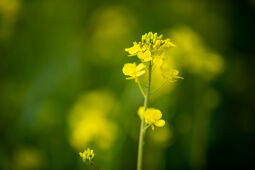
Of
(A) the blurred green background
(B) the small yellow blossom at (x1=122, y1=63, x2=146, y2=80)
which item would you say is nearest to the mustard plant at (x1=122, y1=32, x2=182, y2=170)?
(B) the small yellow blossom at (x1=122, y1=63, x2=146, y2=80)

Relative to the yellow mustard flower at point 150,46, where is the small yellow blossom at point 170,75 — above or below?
below

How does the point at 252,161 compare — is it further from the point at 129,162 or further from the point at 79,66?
the point at 79,66

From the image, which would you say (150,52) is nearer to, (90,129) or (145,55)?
(145,55)

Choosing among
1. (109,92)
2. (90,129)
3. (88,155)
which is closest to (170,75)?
(88,155)

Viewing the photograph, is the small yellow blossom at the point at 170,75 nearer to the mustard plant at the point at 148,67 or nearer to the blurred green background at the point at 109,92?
the mustard plant at the point at 148,67

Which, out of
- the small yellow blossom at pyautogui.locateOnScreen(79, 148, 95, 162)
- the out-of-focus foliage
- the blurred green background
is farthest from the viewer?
the blurred green background

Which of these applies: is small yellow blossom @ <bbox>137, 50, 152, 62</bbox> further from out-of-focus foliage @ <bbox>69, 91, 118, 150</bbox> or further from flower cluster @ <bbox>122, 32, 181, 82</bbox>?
out-of-focus foliage @ <bbox>69, 91, 118, 150</bbox>

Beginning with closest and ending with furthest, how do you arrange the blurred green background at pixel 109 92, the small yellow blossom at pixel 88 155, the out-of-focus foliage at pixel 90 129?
the small yellow blossom at pixel 88 155, the out-of-focus foliage at pixel 90 129, the blurred green background at pixel 109 92

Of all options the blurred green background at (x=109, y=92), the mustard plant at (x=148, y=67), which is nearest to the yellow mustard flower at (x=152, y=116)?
the mustard plant at (x=148, y=67)

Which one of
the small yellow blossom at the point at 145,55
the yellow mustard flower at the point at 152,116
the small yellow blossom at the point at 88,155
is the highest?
the small yellow blossom at the point at 145,55
